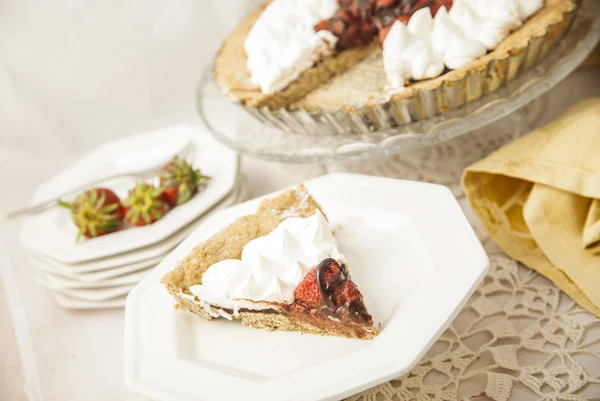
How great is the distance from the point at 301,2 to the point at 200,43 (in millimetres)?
835

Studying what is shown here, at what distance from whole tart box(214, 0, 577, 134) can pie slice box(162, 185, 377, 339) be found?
335 millimetres

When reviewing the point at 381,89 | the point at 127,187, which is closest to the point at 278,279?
the point at 381,89

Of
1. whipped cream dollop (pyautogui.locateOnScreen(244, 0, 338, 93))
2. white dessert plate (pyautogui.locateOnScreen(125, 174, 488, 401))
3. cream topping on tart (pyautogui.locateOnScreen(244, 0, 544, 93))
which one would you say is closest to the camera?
white dessert plate (pyautogui.locateOnScreen(125, 174, 488, 401))

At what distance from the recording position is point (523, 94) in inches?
59.2

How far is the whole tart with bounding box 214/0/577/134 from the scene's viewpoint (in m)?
1.55

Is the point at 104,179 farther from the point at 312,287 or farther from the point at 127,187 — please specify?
the point at 312,287

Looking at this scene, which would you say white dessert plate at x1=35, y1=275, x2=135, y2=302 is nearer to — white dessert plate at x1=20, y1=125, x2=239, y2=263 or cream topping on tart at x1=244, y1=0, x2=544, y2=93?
white dessert plate at x1=20, y1=125, x2=239, y2=263

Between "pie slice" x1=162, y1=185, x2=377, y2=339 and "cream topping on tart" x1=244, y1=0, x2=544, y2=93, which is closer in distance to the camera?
"pie slice" x1=162, y1=185, x2=377, y2=339

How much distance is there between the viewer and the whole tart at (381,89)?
1.55 metres

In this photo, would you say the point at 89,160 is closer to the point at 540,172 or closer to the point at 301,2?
the point at 301,2

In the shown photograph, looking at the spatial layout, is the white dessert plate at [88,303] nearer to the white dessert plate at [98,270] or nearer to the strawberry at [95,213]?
the white dessert plate at [98,270]

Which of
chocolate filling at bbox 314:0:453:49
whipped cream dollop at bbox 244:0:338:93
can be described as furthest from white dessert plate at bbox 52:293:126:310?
chocolate filling at bbox 314:0:453:49

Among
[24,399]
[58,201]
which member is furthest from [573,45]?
[24,399]

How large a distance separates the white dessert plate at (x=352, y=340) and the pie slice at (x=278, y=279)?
4 cm
